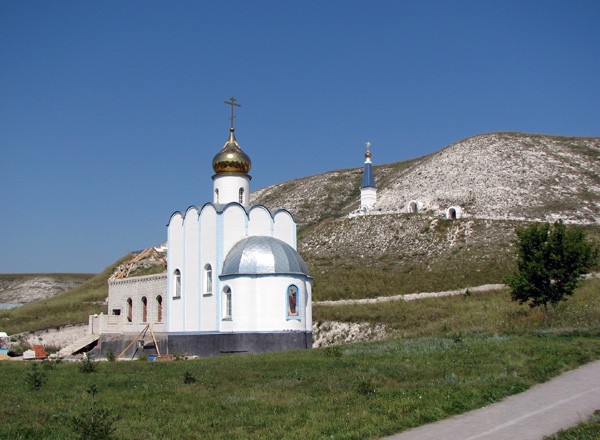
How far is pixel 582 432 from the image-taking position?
30.9 ft

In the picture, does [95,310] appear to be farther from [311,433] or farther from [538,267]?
[311,433]

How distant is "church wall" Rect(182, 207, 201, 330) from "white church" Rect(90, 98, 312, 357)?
5 centimetres

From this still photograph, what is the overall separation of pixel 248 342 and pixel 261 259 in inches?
→ 139

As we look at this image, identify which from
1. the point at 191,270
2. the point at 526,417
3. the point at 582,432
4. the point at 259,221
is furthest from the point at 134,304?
the point at 582,432

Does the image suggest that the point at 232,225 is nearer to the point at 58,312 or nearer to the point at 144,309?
the point at 144,309

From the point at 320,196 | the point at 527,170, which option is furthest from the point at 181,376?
the point at 320,196

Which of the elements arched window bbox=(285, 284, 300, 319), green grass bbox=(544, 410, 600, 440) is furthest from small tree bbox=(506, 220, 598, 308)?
green grass bbox=(544, 410, 600, 440)

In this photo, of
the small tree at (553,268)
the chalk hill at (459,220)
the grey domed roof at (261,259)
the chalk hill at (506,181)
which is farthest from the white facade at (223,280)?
the chalk hill at (506,181)

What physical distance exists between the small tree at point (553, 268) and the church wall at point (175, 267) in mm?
15002

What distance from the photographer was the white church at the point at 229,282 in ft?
93.5

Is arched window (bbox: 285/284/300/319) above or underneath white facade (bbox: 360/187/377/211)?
underneath

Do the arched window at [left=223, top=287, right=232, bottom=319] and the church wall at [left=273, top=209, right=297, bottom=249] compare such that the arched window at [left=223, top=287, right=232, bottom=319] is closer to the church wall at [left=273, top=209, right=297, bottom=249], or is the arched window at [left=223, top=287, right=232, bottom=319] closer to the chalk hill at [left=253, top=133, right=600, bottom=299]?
the church wall at [left=273, top=209, right=297, bottom=249]

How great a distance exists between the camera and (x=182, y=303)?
105 ft

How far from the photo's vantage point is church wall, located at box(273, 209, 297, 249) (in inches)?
1262
